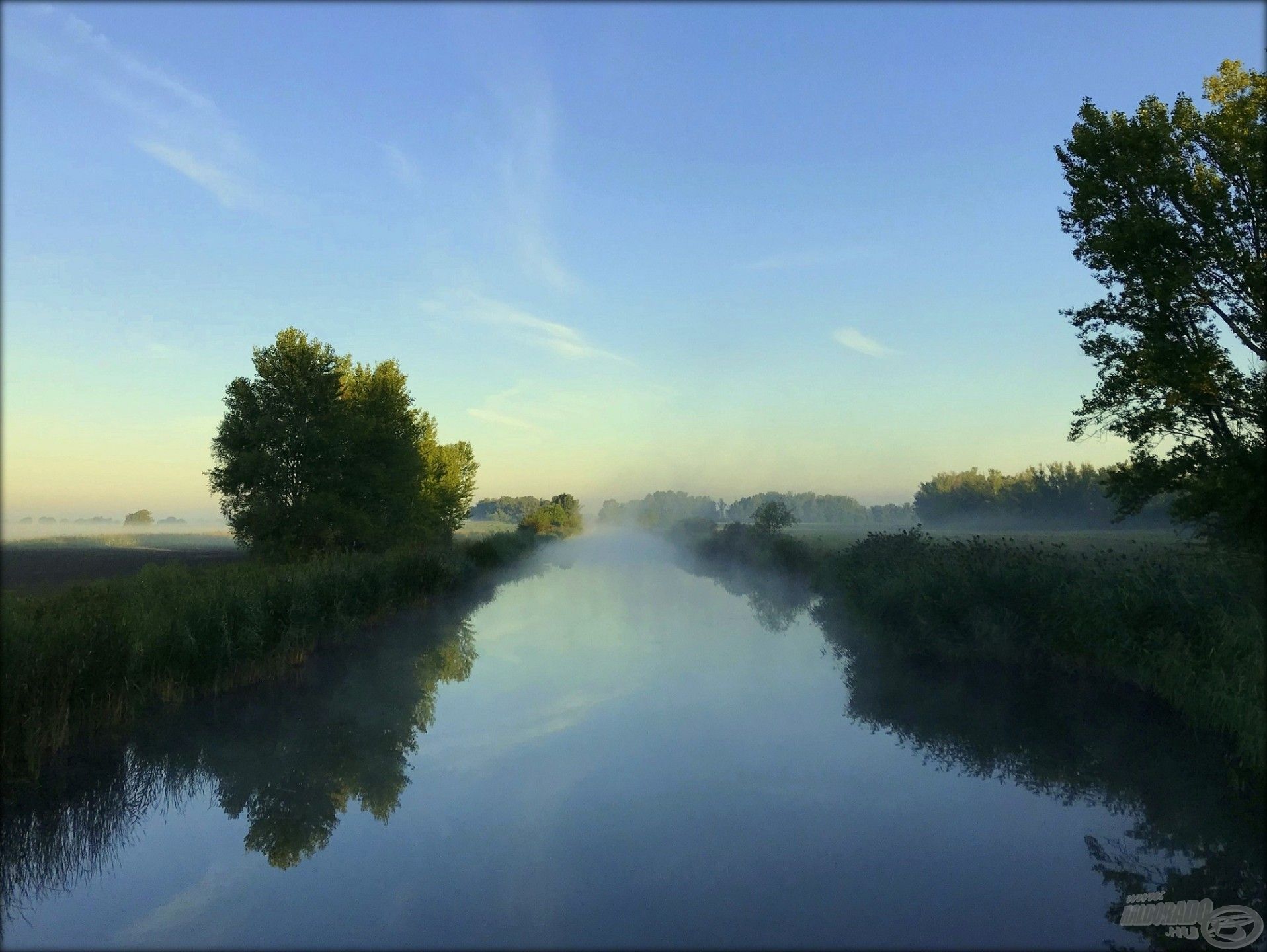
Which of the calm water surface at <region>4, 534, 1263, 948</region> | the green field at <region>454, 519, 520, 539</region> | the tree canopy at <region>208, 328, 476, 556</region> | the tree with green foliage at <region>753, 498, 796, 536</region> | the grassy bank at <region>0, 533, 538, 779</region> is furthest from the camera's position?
the green field at <region>454, 519, 520, 539</region>

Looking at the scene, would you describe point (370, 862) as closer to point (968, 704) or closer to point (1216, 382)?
point (968, 704)

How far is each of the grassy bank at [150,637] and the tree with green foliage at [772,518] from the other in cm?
3319

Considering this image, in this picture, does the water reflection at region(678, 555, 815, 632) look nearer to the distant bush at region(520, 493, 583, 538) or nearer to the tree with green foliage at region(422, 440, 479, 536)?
the tree with green foliage at region(422, 440, 479, 536)

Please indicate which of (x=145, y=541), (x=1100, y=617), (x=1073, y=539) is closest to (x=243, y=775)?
(x=1100, y=617)

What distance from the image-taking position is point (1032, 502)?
94.4 metres

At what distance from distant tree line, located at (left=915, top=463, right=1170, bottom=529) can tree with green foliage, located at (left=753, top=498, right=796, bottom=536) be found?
44.3 meters

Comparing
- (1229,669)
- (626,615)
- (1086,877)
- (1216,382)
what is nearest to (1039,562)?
(1216,382)

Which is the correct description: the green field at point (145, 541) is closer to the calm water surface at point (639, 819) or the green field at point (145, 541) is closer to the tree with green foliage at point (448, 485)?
the tree with green foliage at point (448, 485)

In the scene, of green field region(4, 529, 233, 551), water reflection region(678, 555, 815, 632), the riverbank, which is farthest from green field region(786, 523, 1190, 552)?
green field region(4, 529, 233, 551)

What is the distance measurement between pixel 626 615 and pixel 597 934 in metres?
19.6

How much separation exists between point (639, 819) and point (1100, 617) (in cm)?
1056

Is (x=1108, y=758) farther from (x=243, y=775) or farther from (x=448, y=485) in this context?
(x=448, y=485)

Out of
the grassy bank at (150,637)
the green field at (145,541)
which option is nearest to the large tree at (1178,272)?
the grassy bank at (150,637)

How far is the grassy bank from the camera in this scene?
8.66m
